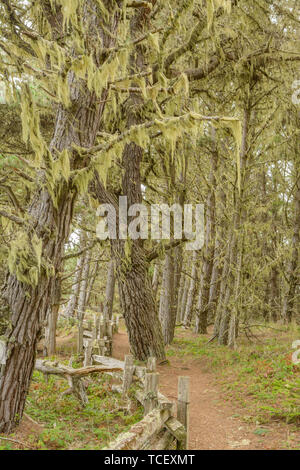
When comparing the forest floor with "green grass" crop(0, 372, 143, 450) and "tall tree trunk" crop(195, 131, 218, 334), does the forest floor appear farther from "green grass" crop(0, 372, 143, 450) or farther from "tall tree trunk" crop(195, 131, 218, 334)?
"tall tree trunk" crop(195, 131, 218, 334)

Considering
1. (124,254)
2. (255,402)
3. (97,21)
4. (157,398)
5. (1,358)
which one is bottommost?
(255,402)

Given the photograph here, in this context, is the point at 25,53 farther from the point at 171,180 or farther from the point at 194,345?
the point at 194,345

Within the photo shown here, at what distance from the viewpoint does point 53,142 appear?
5.48m

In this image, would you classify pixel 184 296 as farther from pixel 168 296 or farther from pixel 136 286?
pixel 136 286

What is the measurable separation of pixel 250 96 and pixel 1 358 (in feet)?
33.7

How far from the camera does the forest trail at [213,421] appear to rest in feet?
18.7

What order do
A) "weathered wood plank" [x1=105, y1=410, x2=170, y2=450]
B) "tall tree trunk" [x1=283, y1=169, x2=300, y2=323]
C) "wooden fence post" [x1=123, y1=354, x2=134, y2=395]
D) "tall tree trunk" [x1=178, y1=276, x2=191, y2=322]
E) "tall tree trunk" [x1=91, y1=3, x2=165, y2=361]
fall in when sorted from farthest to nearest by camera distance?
"tall tree trunk" [x1=178, y1=276, x2=191, y2=322] → "tall tree trunk" [x1=283, y1=169, x2=300, y2=323] → "tall tree trunk" [x1=91, y1=3, x2=165, y2=361] → "wooden fence post" [x1=123, y1=354, x2=134, y2=395] → "weathered wood plank" [x1=105, y1=410, x2=170, y2=450]

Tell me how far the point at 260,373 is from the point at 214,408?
5.16 feet

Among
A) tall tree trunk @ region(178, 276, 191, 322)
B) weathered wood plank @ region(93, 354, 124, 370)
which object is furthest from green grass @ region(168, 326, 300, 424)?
tall tree trunk @ region(178, 276, 191, 322)

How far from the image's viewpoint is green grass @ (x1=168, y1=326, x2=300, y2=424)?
21.1 feet

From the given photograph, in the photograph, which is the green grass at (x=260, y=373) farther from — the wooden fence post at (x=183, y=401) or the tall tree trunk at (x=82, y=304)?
the tall tree trunk at (x=82, y=304)

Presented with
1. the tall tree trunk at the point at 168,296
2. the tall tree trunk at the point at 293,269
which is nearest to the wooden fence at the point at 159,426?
the tall tree trunk at the point at 168,296

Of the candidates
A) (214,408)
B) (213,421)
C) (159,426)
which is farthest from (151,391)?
(214,408)
